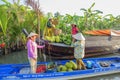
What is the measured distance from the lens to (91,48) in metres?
10.1

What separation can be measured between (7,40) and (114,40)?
16.7 ft

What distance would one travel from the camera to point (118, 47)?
36.6 ft

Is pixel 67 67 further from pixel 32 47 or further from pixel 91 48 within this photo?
pixel 91 48

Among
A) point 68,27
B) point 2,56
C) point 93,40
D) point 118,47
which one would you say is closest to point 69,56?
point 93,40

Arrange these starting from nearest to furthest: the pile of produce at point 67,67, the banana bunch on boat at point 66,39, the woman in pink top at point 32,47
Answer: the woman in pink top at point 32,47 < the pile of produce at point 67,67 < the banana bunch on boat at point 66,39

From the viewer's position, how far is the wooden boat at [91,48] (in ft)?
30.9

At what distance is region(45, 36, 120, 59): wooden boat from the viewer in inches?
370

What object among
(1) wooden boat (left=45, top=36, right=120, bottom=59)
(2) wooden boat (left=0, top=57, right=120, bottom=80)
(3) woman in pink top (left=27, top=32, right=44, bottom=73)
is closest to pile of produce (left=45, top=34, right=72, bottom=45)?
(1) wooden boat (left=45, top=36, right=120, bottom=59)

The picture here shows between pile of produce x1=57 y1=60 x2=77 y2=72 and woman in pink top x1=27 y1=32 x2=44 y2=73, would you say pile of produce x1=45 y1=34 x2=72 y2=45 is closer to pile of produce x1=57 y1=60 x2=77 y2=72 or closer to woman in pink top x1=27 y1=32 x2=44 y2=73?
pile of produce x1=57 y1=60 x2=77 y2=72

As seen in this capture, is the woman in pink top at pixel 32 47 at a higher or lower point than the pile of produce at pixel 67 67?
higher

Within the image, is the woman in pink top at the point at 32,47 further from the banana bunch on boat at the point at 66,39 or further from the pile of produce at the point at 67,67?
the banana bunch on boat at the point at 66,39

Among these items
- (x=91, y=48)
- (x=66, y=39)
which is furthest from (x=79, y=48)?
(x=91, y=48)

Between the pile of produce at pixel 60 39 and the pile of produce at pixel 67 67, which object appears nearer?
the pile of produce at pixel 67 67

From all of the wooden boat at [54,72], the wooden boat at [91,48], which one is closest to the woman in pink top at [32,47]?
the wooden boat at [54,72]
